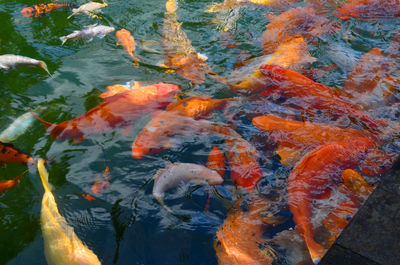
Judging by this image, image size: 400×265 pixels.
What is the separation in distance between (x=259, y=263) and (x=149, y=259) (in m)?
0.73

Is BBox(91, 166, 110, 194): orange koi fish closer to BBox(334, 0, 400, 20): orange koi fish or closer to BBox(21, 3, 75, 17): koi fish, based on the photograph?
BBox(21, 3, 75, 17): koi fish

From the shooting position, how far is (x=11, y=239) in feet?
7.53

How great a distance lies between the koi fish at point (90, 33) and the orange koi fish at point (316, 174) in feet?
11.0

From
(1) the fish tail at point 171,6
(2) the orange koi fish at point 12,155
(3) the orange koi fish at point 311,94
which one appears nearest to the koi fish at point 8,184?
(2) the orange koi fish at point 12,155

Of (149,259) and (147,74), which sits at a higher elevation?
(147,74)

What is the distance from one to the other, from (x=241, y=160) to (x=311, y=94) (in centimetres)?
118

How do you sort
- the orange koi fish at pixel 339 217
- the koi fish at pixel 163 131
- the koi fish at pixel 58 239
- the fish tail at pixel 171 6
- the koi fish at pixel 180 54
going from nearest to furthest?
the koi fish at pixel 58 239, the orange koi fish at pixel 339 217, the koi fish at pixel 163 131, the koi fish at pixel 180 54, the fish tail at pixel 171 6

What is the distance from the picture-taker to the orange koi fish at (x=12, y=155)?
8.64 ft

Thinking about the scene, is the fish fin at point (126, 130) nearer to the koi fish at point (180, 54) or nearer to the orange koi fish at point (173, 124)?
the orange koi fish at point (173, 124)

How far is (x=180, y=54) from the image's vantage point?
4277 mm

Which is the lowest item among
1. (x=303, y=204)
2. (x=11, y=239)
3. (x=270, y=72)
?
(x=11, y=239)

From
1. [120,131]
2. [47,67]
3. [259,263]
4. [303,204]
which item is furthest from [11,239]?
[47,67]

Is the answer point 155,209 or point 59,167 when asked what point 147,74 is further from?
point 155,209

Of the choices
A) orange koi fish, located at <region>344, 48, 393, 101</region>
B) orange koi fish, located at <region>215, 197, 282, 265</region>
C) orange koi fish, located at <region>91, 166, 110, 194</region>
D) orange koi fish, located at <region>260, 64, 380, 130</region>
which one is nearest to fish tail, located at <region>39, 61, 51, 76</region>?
orange koi fish, located at <region>91, 166, 110, 194</region>
